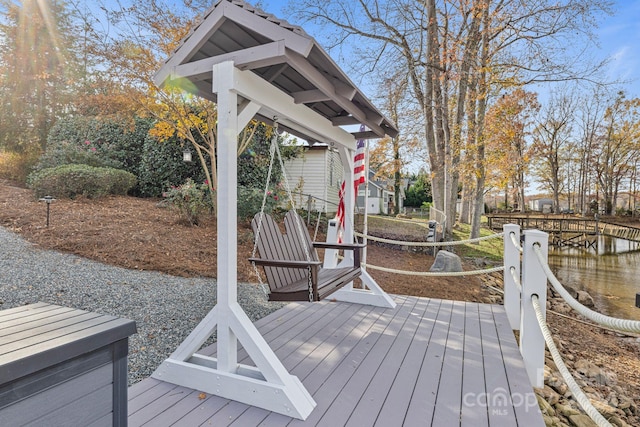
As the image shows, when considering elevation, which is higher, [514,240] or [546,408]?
[514,240]

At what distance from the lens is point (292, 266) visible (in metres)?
2.44

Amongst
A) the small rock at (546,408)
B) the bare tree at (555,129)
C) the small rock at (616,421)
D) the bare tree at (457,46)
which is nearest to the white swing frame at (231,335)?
the small rock at (546,408)

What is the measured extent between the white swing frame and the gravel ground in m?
0.55

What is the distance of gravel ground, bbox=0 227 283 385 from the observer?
3.06 m

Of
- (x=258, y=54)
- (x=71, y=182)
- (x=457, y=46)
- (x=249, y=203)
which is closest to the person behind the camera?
(x=258, y=54)

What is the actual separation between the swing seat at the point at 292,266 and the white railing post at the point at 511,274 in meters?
1.47

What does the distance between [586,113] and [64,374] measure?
29.8 m

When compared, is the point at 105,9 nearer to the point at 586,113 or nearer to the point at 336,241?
the point at 336,241

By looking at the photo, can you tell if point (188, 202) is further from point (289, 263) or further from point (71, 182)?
point (289, 263)

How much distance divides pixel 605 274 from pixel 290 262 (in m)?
12.1

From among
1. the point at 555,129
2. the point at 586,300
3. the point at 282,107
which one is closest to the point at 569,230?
the point at 555,129

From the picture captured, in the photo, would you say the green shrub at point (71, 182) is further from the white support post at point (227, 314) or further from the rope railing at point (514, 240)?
the rope railing at point (514, 240)

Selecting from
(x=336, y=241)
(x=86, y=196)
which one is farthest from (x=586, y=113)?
(x=86, y=196)

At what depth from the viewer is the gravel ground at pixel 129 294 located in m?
3.06
